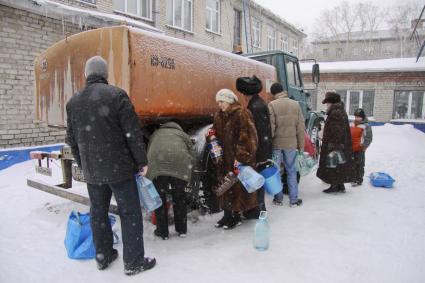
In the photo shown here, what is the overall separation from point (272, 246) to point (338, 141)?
251 cm

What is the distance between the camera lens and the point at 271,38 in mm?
22047

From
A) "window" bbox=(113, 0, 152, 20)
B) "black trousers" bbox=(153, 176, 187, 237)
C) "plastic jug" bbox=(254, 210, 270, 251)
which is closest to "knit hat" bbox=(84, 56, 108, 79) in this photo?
"black trousers" bbox=(153, 176, 187, 237)

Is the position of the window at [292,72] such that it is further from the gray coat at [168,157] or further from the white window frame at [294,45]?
the white window frame at [294,45]

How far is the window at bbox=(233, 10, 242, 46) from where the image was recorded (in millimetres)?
17608

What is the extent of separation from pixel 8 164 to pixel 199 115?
4.62 metres

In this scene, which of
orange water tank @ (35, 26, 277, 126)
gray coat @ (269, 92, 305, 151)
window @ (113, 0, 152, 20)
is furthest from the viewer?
window @ (113, 0, 152, 20)

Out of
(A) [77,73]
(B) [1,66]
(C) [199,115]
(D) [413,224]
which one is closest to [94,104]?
(A) [77,73]

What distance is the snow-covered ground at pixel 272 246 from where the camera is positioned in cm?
300

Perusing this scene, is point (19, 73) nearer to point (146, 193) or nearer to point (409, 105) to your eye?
point (146, 193)

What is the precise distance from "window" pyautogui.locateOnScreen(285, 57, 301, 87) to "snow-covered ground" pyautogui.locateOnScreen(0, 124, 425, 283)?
2.64 meters

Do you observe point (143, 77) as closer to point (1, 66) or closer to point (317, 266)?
point (317, 266)

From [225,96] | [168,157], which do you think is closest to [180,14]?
[225,96]

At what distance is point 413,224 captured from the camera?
4.19 meters

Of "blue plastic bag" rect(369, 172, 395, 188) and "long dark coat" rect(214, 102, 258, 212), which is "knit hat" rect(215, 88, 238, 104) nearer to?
"long dark coat" rect(214, 102, 258, 212)
